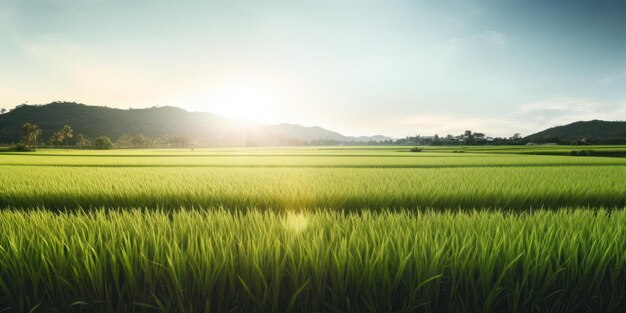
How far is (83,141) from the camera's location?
4368 inches

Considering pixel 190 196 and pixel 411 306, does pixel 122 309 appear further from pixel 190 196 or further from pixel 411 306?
pixel 190 196

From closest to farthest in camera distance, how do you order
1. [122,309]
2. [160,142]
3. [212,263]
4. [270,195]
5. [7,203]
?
[122,309] < [212,263] < [270,195] < [7,203] < [160,142]

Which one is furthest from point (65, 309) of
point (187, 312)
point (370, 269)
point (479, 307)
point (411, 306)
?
point (479, 307)

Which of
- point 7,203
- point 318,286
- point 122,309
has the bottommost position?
point 7,203

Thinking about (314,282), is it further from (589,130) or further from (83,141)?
(589,130)

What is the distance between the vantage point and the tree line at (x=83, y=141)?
96.1 metres

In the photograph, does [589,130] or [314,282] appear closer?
[314,282]

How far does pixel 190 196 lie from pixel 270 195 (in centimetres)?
181

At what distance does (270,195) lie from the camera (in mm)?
6543

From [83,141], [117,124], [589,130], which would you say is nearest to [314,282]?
[83,141]

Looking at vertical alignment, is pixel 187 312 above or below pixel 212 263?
below

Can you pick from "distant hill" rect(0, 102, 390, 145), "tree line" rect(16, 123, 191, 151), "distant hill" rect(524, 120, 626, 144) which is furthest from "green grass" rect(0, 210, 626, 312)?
"distant hill" rect(0, 102, 390, 145)

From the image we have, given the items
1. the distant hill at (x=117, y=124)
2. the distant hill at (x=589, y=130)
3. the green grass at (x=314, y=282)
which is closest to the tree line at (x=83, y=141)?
the distant hill at (x=117, y=124)

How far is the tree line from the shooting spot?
96.1 meters
